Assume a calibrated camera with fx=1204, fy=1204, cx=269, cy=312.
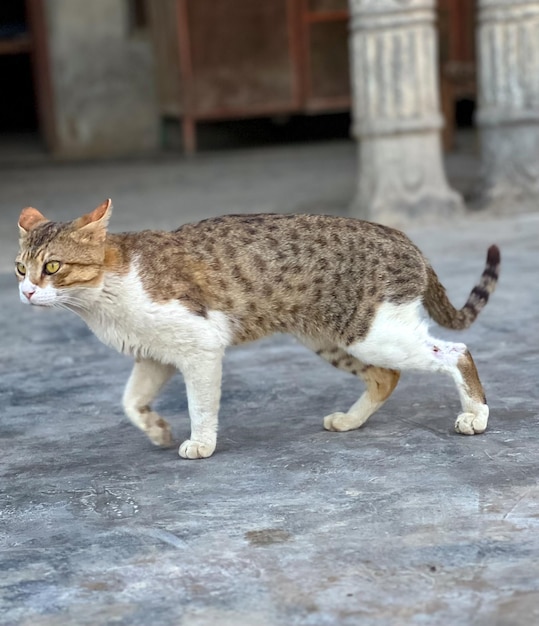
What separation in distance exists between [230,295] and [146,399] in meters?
0.48

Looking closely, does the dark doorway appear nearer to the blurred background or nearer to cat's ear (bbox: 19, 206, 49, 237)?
the blurred background

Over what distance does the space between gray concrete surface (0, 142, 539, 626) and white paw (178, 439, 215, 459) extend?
0.03 m

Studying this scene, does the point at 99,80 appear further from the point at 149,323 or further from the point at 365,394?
the point at 149,323

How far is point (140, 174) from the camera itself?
1195 cm

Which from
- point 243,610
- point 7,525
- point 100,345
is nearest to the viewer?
point 243,610

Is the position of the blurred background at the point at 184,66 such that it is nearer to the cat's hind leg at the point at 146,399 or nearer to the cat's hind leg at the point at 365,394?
the cat's hind leg at the point at 365,394

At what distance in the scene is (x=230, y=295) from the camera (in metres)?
4.12

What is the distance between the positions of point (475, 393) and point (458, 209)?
455 centimetres

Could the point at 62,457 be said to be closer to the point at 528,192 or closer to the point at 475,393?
the point at 475,393

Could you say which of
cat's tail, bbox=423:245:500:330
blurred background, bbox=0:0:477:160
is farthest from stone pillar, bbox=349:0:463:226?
cat's tail, bbox=423:245:500:330

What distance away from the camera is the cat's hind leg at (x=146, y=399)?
13.7 ft

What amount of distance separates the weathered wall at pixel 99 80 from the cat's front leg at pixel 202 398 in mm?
9895

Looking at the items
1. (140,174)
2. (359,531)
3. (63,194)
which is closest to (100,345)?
(359,531)

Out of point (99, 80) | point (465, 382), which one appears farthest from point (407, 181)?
point (99, 80)
